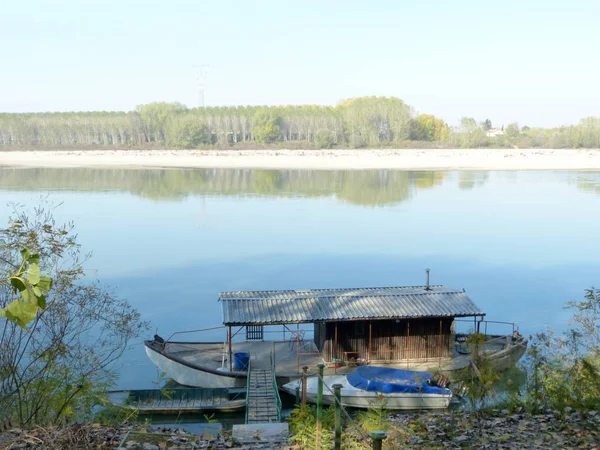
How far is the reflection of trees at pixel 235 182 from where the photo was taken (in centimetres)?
5856

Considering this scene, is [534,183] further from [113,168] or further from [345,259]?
[113,168]

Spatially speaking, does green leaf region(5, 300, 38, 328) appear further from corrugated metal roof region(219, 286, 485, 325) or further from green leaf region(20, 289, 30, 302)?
corrugated metal roof region(219, 286, 485, 325)

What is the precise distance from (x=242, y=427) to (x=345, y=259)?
2060cm

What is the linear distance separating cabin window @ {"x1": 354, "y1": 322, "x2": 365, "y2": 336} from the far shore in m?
67.4

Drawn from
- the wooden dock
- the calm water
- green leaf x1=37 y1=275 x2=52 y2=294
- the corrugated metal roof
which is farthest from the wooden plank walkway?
green leaf x1=37 y1=275 x2=52 y2=294

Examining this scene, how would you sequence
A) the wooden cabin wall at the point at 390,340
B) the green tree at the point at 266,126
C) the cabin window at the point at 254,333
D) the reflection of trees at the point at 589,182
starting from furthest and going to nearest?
the green tree at the point at 266,126, the reflection of trees at the point at 589,182, the cabin window at the point at 254,333, the wooden cabin wall at the point at 390,340

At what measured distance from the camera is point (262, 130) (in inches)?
4589

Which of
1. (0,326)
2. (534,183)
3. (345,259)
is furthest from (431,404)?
(534,183)

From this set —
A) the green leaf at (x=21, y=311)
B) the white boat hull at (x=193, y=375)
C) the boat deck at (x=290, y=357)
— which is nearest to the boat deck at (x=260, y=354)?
the boat deck at (x=290, y=357)

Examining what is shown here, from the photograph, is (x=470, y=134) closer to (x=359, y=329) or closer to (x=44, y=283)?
(x=359, y=329)

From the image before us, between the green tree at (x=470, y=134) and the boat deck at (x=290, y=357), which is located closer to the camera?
the boat deck at (x=290, y=357)

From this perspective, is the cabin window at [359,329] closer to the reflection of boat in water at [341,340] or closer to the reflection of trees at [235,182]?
the reflection of boat in water at [341,340]

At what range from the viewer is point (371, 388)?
619 inches

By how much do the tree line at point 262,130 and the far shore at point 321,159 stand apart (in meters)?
6.68
